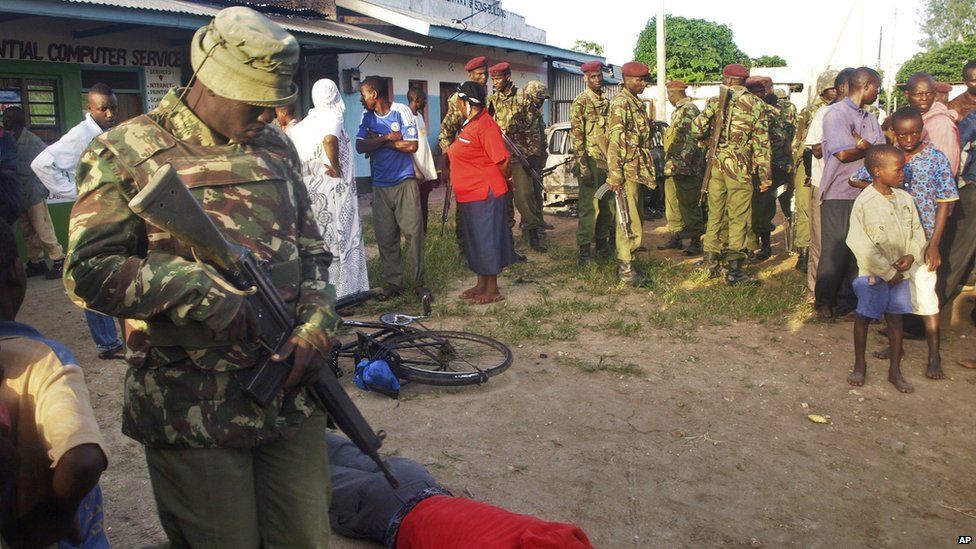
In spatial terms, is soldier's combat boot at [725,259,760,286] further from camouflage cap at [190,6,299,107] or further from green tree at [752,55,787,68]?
green tree at [752,55,787,68]

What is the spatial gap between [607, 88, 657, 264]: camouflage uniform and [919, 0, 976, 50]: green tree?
198 ft

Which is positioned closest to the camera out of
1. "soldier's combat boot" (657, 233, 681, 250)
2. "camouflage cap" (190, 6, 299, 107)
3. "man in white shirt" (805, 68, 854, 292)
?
"camouflage cap" (190, 6, 299, 107)

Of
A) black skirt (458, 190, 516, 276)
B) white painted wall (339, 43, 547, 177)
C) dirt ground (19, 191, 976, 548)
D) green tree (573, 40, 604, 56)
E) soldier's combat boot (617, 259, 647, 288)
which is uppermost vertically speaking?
green tree (573, 40, 604, 56)

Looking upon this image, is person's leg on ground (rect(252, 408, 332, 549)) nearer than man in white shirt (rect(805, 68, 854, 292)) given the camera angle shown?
Yes

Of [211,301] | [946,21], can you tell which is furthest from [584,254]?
[946,21]

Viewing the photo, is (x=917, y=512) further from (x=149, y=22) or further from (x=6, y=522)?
(x=149, y=22)

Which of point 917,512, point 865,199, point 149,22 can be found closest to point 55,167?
point 149,22

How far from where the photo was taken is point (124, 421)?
2.21 meters

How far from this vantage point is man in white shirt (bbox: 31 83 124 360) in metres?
5.54

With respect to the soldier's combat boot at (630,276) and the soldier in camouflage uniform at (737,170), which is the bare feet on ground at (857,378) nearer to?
the soldier in camouflage uniform at (737,170)

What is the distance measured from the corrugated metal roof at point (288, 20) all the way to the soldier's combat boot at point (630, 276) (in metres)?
5.93

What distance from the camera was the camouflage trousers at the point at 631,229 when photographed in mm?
7594

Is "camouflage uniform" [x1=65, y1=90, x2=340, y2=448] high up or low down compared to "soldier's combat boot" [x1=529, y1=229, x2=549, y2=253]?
up

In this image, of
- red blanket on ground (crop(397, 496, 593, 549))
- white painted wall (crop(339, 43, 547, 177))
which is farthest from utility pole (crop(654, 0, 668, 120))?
red blanket on ground (crop(397, 496, 593, 549))
